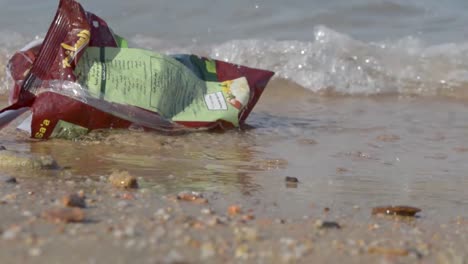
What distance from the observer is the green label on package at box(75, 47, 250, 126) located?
2535 mm

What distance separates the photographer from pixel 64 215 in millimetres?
1506

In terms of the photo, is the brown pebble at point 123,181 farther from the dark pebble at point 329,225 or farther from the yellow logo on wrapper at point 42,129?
the yellow logo on wrapper at point 42,129

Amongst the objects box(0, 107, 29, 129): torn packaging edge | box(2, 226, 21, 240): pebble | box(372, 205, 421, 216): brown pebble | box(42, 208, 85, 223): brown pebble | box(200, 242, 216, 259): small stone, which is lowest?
box(372, 205, 421, 216): brown pebble

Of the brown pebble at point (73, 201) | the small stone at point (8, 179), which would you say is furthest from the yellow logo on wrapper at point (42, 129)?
the brown pebble at point (73, 201)

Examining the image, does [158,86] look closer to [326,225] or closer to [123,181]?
[123,181]

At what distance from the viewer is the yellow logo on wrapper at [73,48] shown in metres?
2.49

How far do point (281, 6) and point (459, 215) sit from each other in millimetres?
3644

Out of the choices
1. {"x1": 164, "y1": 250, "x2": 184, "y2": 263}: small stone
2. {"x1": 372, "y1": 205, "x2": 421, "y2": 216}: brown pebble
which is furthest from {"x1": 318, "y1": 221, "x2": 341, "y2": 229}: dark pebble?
{"x1": 164, "y1": 250, "x2": 184, "y2": 263}: small stone

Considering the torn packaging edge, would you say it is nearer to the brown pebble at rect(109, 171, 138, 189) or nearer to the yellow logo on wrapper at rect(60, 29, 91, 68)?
the yellow logo on wrapper at rect(60, 29, 91, 68)

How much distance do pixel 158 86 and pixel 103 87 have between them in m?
0.17

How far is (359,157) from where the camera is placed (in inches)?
103

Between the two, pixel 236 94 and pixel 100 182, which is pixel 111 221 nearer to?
pixel 100 182

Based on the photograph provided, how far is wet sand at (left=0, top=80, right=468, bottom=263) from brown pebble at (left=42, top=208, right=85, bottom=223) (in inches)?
0.5

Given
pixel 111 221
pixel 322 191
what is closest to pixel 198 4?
pixel 322 191
